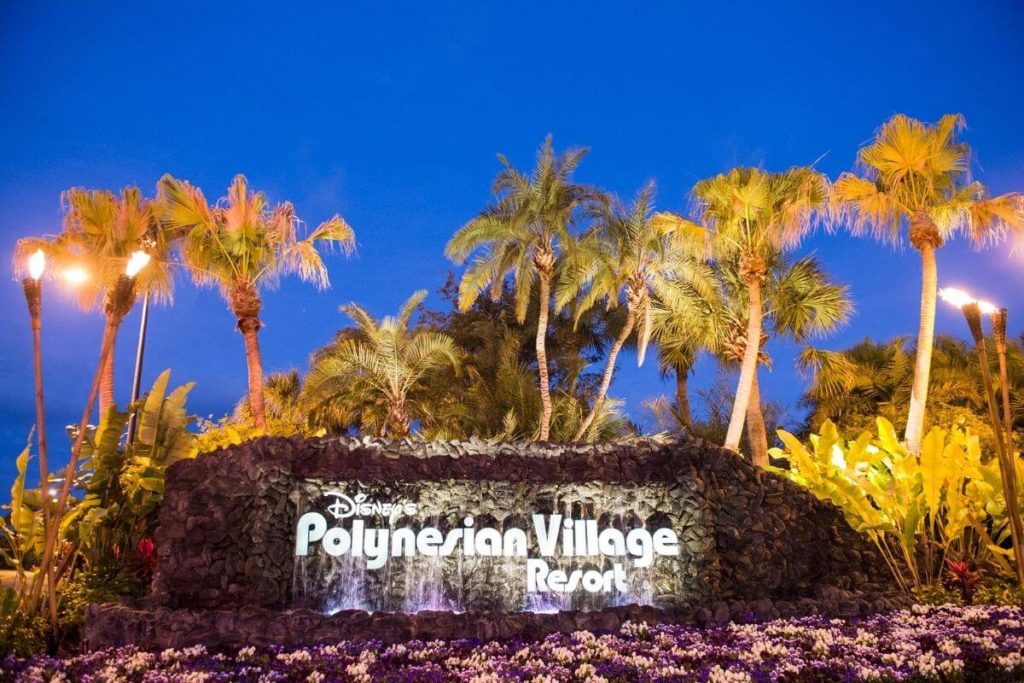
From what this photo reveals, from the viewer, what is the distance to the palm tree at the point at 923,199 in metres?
17.5

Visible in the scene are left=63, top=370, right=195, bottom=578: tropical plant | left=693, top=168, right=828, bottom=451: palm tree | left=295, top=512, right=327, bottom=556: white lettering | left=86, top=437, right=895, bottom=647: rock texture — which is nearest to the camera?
left=86, top=437, right=895, bottom=647: rock texture

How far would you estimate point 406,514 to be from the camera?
9.86 meters

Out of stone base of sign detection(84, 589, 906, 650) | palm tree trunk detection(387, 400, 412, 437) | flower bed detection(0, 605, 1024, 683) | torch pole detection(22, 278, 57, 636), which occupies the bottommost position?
flower bed detection(0, 605, 1024, 683)

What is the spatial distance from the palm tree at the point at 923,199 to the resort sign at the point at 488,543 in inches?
405

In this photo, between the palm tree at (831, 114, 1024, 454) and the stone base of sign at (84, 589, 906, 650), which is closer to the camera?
the stone base of sign at (84, 589, 906, 650)

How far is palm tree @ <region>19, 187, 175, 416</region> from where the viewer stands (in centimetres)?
1947

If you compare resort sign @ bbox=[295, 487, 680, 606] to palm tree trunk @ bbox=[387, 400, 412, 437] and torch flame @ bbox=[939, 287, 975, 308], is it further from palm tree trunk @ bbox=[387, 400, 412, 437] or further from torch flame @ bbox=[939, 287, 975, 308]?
palm tree trunk @ bbox=[387, 400, 412, 437]

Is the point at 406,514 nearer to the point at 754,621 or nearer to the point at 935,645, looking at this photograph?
the point at 754,621

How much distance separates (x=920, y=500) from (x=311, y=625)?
781 centimetres

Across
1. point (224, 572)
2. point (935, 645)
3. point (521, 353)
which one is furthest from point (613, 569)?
point (521, 353)

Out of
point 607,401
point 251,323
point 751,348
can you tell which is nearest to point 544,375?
point 607,401

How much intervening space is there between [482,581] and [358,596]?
5.02ft

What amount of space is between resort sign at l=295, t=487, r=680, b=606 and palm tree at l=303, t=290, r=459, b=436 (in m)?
14.0

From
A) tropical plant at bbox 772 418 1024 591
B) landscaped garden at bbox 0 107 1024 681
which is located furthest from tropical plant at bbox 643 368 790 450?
tropical plant at bbox 772 418 1024 591
